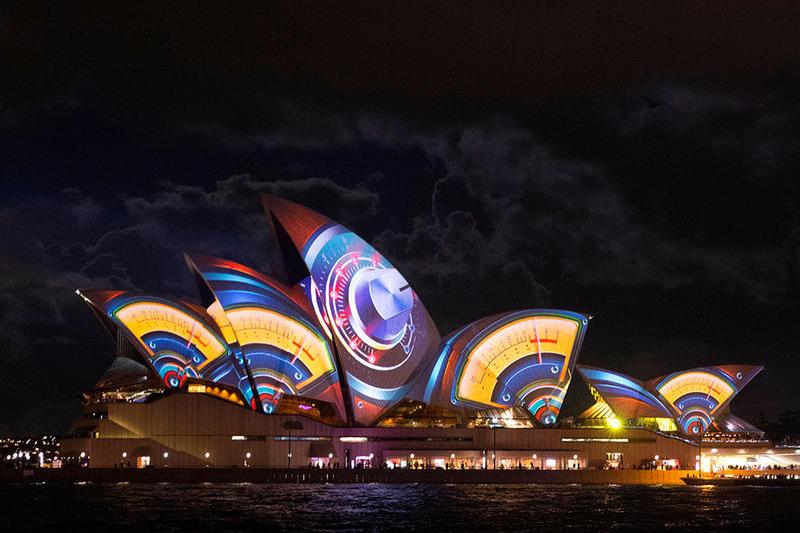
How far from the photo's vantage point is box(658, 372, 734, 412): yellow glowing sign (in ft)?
332

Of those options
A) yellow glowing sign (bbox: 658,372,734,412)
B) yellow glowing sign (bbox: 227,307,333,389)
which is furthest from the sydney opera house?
yellow glowing sign (bbox: 658,372,734,412)

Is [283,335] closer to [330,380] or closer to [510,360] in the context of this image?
[330,380]

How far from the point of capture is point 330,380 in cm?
8538

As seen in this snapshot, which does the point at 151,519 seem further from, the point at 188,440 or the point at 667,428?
the point at 667,428

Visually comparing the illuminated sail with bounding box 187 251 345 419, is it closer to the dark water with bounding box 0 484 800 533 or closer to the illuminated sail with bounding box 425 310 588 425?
the dark water with bounding box 0 484 800 533

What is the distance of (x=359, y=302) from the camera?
85.9 metres

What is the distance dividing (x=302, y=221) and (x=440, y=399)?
19.3 metres

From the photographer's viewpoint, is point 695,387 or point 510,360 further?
point 695,387

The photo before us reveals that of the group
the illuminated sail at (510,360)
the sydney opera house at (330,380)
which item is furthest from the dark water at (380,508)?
the illuminated sail at (510,360)

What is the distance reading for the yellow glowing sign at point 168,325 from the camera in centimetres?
8419

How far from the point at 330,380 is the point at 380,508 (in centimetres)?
2896

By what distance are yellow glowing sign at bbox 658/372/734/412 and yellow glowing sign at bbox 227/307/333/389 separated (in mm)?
33865

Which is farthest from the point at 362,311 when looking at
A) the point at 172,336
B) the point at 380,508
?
the point at 380,508

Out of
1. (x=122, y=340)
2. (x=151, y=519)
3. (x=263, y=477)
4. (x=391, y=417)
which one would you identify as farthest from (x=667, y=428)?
(x=151, y=519)
